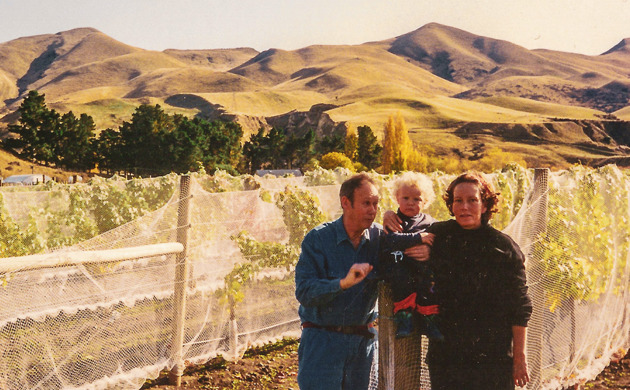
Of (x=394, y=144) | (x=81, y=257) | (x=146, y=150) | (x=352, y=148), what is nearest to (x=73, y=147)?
(x=146, y=150)

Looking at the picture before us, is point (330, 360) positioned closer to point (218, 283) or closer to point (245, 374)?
point (245, 374)

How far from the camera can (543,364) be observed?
532cm

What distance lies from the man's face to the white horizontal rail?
8.43 feet

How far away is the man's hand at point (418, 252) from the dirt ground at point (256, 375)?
132 inches

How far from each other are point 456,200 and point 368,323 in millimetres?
802

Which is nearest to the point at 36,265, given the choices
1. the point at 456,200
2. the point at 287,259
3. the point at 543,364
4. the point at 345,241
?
the point at 345,241

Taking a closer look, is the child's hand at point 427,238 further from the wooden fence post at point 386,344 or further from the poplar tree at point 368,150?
the poplar tree at point 368,150

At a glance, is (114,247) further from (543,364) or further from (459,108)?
(459,108)

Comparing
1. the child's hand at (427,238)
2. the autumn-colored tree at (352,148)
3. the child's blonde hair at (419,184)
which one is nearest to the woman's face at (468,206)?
the child's hand at (427,238)

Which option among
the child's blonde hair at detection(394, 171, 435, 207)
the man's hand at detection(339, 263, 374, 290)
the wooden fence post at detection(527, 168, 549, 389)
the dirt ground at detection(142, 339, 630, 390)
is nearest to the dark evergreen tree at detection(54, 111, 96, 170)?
the dirt ground at detection(142, 339, 630, 390)

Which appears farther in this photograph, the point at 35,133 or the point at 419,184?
the point at 35,133

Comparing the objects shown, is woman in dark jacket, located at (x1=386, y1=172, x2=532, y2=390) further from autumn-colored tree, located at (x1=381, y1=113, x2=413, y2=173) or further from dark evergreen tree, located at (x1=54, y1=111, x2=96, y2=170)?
dark evergreen tree, located at (x1=54, y1=111, x2=96, y2=170)

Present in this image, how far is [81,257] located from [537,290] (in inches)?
159

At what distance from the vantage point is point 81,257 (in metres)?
4.44
